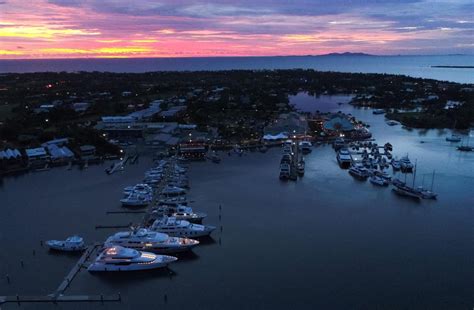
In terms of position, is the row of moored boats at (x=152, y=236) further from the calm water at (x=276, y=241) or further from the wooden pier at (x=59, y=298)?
the wooden pier at (x=59, y=298)

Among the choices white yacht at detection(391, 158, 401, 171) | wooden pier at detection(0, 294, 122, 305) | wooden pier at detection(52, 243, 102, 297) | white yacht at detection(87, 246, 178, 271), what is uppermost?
white yacht at detection(391, 158, 401, 171)

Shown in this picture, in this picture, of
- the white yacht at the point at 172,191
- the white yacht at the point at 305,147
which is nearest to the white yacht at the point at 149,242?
Result: the white yacht at the point at 172,191

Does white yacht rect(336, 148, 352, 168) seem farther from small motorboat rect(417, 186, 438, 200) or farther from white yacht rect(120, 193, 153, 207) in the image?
white yacht rect(120, 193, 153, 207)

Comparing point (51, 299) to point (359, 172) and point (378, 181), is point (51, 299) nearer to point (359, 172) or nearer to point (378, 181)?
point (378, 181)

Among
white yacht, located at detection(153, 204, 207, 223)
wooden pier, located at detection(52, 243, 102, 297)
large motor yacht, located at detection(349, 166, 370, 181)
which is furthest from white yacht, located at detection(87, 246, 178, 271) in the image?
large motor yacht, located at detection(349, 166, 370, 181)

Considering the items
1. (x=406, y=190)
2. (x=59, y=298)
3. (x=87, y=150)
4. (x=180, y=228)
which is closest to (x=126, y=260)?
(x=59, y=298)
